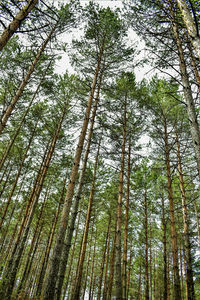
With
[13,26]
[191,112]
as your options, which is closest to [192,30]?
[191,112]

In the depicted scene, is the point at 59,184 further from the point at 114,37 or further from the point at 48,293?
the point at 114,37

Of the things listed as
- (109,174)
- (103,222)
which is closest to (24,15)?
(109,174)

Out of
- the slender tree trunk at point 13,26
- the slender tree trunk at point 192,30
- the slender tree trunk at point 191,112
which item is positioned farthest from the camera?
the slender tree trunk at point 13,26

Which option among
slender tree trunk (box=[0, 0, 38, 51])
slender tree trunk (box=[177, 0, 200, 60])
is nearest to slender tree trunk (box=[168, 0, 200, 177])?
slender tree trunk (box=[177, 0, 200, 60])

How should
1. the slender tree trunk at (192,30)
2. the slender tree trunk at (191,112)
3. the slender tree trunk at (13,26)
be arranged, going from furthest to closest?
1. the slender tree trunk at (13,26)
2. the slender tree trunk at (191,112)
3. the slender tree trunk at (192,30)

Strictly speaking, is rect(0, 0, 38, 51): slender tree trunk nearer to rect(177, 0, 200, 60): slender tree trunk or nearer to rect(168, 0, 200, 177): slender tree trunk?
rect(168, 0, 200, 177): slender tree trunk

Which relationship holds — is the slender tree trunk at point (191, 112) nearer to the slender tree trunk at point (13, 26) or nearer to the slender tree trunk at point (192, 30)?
the slender tree trunk at point (192, 30)

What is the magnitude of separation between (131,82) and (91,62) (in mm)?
2693

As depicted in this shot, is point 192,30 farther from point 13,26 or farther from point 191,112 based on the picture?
point 13,26

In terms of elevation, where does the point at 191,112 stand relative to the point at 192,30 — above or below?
below

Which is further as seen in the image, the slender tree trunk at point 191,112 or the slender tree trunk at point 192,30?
the slender tree trunk at point 191,112

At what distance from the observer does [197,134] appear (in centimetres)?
337

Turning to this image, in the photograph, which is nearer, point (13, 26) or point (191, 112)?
point (191, 112)

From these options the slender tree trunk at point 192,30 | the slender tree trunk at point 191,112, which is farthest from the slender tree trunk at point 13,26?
the slender tree trunk at point 192,30
